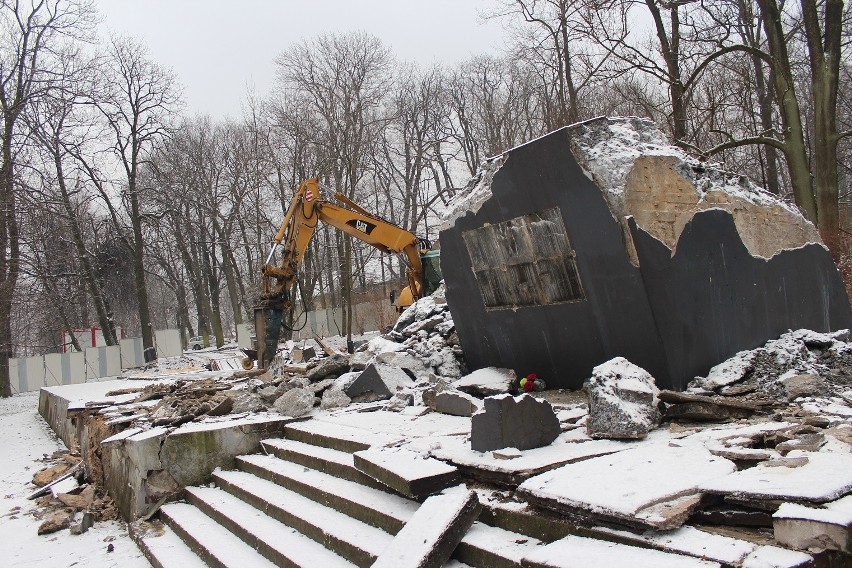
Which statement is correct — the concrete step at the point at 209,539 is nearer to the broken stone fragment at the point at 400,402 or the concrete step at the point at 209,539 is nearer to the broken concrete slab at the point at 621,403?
the broken stone fragment at the point at 400,402

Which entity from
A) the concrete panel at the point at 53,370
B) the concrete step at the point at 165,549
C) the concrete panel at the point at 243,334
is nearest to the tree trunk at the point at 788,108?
the concrete step at the point at 165,549

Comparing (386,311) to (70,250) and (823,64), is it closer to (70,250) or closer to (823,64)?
(70,250)

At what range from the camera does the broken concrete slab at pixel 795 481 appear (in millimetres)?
2684

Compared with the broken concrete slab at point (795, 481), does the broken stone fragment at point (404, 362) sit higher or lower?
higher

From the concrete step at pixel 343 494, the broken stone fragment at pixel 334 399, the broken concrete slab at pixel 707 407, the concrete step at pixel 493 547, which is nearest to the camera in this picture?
the concrete step at pixel 493 547

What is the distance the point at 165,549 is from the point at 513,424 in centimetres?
316

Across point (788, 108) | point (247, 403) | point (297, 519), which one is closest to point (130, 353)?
point (247, 403)

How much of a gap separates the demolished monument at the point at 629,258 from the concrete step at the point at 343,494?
267 cm

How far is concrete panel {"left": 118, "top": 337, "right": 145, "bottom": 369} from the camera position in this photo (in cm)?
2291

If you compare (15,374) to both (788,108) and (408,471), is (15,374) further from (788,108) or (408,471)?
(788,108)

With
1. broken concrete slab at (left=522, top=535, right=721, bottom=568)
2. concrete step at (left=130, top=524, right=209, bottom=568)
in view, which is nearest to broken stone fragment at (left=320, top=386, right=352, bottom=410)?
concrete step at (left=130, top=524, right=209, bottom=568)

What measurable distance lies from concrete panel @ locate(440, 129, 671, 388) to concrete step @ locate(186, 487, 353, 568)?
313 centimetres

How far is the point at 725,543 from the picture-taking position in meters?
2.58

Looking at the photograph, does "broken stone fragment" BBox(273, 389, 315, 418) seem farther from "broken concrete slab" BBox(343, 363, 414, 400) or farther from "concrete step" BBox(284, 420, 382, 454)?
"broken concrete slab" BBox(343, 363, 414, 400)
